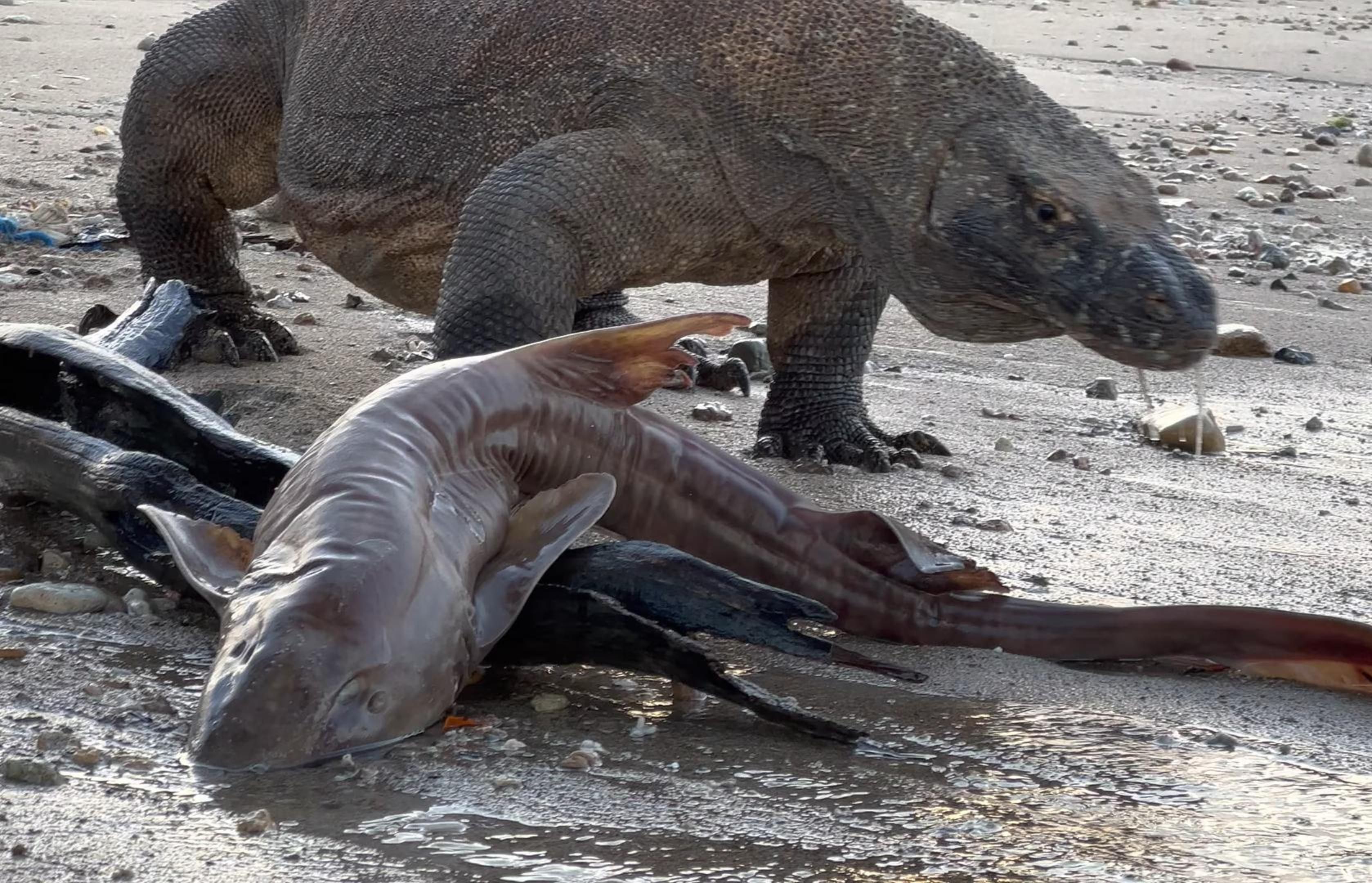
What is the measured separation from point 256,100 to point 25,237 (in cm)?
181

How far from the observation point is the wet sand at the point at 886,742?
2861mm

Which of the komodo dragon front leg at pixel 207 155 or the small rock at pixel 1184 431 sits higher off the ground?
the komodo dragon front leg at pixel 207 155

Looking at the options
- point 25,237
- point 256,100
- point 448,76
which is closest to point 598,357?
point 448,76

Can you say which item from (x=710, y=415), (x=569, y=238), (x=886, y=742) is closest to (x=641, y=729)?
(x=886, y=742)

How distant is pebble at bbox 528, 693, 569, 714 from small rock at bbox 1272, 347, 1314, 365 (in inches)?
197

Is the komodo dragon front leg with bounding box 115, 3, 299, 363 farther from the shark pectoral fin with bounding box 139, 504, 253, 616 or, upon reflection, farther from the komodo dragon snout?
the shark pectoral fin with bounding box 139, 504, 253, 616

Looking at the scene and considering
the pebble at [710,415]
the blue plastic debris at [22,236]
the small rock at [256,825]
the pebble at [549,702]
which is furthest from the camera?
the blue plastic debris at [22,236]

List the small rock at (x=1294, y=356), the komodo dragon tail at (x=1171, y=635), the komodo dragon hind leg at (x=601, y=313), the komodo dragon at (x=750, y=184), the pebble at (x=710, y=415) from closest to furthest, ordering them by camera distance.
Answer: the komodo dragon tail at (x=1171, y=635)
the komodo dragon at (x=750, y=184)
the pebble at (x=710, y=415)
the komodo dragon hind leg at (x=601, y=313)
the small rock at (x=1294, y=356)

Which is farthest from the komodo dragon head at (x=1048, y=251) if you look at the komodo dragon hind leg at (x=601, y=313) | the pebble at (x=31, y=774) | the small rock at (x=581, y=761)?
the pebble at (x=31, y=774)

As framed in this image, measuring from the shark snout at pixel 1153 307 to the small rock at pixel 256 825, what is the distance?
2678 mm

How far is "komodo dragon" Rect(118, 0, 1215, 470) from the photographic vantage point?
16.2 feet

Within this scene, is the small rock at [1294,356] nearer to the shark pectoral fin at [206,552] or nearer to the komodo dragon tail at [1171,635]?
the komodo dragon tail at [1171,635]

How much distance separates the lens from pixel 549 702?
3504mm

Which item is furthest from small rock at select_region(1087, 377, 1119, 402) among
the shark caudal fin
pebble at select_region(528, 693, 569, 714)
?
pebble at select_region(528, 693, 569, 714)
